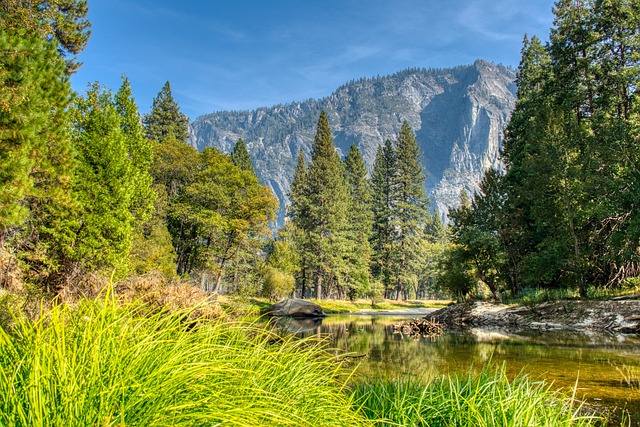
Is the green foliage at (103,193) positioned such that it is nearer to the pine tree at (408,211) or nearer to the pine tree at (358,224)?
the pine tree at (358,224)

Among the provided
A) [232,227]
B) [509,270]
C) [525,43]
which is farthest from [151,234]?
[525,43]

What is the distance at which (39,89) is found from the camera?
32.8 feet

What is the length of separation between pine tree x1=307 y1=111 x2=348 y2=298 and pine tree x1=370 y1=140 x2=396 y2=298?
334 inches

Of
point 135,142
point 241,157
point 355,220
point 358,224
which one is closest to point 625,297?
point 135,142

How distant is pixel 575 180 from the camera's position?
18562mm

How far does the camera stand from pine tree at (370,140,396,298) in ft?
171

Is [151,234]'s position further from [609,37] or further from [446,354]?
[609,37]

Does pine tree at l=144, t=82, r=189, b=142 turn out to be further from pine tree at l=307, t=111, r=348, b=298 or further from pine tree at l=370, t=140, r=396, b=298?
pine tree at l=370, t=140, r=396, b=298

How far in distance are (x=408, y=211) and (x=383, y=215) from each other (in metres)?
3.76

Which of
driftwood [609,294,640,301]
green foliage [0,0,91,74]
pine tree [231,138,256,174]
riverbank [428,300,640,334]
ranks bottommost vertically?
riverbank [428,300,640,334]

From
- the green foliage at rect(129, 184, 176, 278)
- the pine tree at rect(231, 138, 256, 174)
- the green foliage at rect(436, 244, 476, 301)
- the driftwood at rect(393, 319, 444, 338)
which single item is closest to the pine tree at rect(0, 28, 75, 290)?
the green foliage at rect(129, 184, 176, 278)

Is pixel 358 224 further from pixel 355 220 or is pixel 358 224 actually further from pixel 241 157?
pixel 241 157

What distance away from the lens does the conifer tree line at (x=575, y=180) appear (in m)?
17.5

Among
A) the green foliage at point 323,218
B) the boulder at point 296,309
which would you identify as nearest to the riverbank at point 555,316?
the boulder at point 296,309
